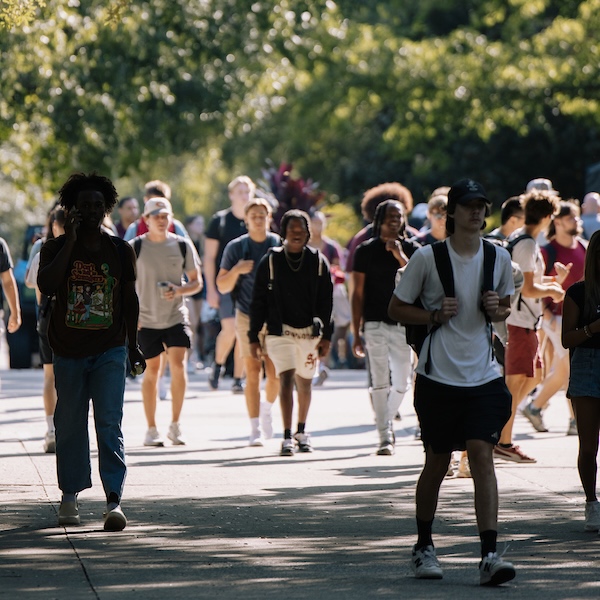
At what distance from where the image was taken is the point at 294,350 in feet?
42.1

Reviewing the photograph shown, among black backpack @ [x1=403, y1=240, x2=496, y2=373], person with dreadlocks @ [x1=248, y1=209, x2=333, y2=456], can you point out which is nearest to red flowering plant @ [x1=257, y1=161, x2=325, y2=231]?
person with dreadlocks @ [x1=248, y1=209, x2=333, y2=456]

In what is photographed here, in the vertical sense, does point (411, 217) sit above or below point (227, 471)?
above

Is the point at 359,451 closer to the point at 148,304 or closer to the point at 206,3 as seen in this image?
the point at 148,304

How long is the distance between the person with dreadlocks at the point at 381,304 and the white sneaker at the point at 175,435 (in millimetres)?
1546

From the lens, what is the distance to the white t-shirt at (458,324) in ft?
24.4

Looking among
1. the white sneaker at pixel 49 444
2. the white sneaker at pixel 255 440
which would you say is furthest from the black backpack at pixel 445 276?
the white sneaker at pixel 255 440

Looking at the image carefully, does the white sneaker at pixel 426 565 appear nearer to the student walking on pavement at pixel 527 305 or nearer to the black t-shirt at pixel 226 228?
the student walking on pavement at pixel 527 305

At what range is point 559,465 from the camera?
1173cm

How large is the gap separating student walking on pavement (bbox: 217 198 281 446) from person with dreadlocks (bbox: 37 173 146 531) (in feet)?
14.1

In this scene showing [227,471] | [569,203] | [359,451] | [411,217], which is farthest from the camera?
[411,217]

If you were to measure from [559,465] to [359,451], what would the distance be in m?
1.68

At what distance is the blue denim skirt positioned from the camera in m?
8.81

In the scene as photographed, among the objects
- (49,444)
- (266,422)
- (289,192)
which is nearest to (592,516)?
(49,444)

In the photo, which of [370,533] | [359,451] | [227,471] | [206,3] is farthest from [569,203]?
[206,3]
